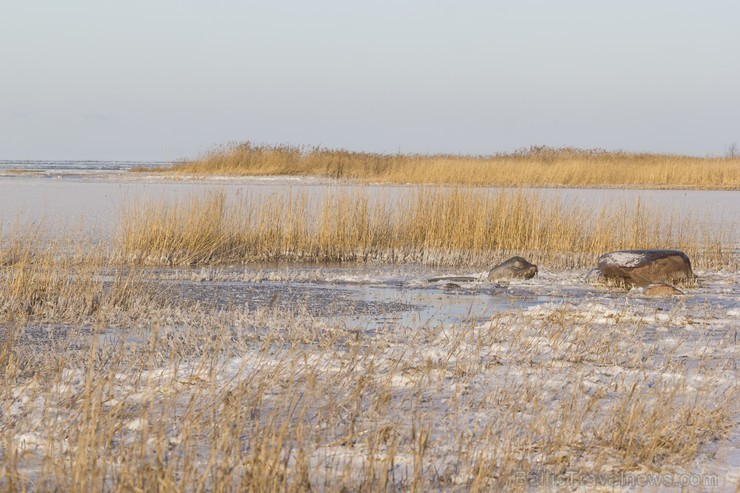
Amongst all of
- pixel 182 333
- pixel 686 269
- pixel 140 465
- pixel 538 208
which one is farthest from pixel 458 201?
pixel 140 465

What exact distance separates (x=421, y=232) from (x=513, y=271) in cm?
269

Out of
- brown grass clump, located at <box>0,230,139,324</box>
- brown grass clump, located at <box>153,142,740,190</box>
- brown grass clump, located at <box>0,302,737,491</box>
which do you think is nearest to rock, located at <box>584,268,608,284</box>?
brown grass clump, located at <box>0,302,737,491</box>

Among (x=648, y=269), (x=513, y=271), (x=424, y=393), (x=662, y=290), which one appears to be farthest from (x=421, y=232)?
(x=424, y=393)

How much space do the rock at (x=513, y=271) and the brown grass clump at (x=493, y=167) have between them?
45.7 feet

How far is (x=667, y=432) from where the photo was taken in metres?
3.38

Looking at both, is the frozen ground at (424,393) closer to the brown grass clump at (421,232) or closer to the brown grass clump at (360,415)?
the brown grass clump at (360,415)

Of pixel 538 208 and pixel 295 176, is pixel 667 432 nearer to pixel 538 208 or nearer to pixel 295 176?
pixel 538 208

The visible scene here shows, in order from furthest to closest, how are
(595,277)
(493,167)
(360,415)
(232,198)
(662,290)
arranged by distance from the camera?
(493,167) < (232,198) < (595,277) < (662,290) < (360,415)

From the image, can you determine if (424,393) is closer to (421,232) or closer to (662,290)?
(662,290)

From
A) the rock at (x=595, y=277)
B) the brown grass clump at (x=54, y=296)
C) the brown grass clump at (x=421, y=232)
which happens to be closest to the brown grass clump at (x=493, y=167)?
the brown grass clump at (x=421, y=232)

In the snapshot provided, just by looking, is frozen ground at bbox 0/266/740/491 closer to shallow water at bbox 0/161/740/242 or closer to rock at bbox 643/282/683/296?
rock at bbox 643/282/683/296

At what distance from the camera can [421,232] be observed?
11703 mm

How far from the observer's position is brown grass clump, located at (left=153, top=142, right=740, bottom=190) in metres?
25.0

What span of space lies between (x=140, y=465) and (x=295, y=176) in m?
25.9
